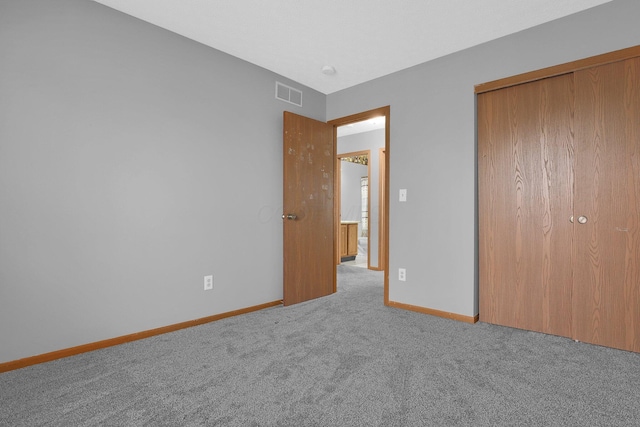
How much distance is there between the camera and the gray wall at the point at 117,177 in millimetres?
1896

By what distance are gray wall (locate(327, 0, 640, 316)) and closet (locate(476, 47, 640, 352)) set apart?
12 centimetres

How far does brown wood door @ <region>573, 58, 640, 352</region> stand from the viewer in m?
2.09

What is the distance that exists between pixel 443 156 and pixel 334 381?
215 cm

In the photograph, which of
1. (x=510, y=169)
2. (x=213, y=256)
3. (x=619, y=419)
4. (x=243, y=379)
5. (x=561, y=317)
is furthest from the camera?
(x=213, y=256)

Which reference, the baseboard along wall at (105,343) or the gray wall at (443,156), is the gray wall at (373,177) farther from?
the baseboard along wall at (105,343)

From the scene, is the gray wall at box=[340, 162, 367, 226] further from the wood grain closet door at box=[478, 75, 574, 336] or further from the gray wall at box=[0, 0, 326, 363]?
the wood grain closet door at box=[478, 75, 574, 336]

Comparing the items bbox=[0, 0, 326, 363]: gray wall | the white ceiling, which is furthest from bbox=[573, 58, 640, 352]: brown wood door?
bbox=[0, 0, 326, 363]: gray wall

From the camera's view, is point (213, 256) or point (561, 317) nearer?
point (561, 317)

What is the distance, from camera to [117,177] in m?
2.25

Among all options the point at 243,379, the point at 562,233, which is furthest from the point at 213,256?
the point at 562,233

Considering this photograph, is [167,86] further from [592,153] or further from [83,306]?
[592,153]

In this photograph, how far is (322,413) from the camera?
1.44m

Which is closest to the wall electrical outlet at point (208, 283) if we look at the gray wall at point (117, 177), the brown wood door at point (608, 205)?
the gray wall at point (117, 177)

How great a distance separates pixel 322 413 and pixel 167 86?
2.56m
